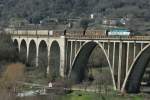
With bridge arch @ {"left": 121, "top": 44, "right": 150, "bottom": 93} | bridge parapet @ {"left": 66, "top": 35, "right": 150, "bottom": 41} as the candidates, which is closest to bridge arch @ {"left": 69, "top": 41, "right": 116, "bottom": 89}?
bridge parapet @ {"left": 66, "top": 35, "right": 150, "bottom": 41}

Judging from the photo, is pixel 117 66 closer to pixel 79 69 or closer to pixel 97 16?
pixel 79 69

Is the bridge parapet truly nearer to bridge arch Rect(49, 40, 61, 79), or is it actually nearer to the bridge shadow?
the bridge shadow

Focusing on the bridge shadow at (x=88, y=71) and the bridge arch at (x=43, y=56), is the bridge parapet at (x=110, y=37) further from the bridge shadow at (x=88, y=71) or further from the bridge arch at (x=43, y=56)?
the bridge arch at (x=43, y=56)

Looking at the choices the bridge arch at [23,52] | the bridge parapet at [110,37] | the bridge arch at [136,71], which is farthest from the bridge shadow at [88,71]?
the bridge arch at [23,52]

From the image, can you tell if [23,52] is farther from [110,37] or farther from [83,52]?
[110,37]

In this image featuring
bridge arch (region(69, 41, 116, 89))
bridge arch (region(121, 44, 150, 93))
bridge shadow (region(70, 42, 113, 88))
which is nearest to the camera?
bridge arch (region(121, 44, 150, 93))

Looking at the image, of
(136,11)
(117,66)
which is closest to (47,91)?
(117,66)

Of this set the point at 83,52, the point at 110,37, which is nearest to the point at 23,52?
the point at 83,52
